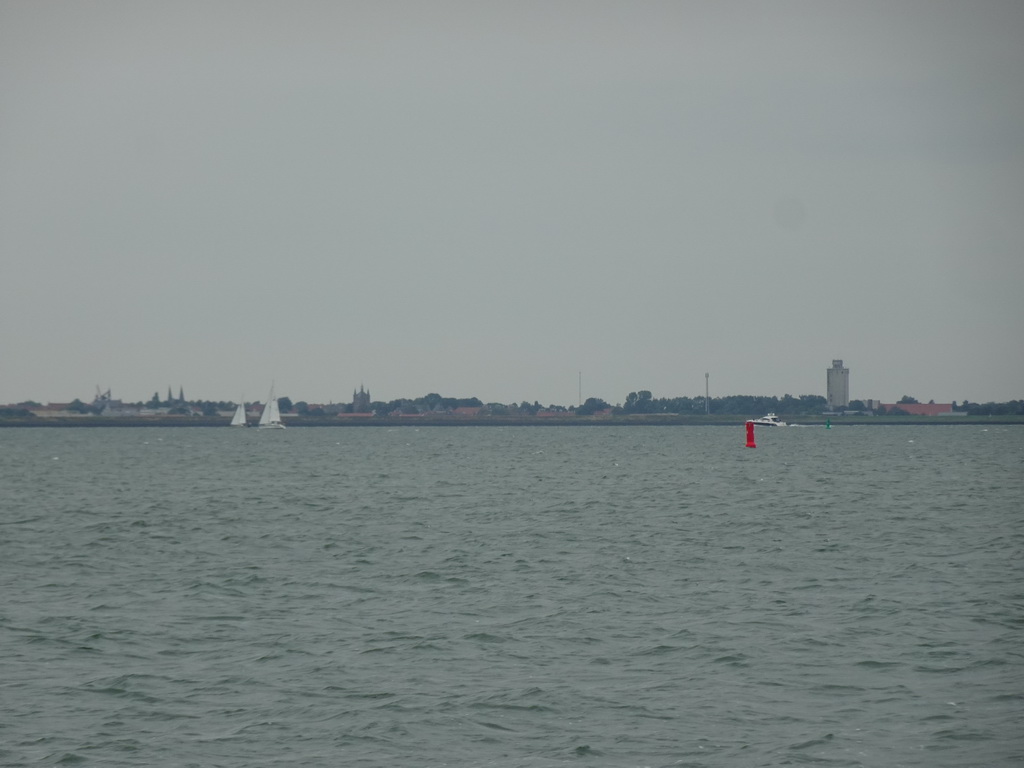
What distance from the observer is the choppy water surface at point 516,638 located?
18.2 metres

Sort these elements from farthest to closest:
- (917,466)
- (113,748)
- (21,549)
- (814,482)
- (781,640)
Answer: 1. (917,466)
2. (814,482)
3. (21,549)
4. (781,640)
5. (113,748)

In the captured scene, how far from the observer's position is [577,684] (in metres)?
21.3

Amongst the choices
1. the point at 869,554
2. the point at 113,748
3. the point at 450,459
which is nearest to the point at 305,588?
the point at 113,748

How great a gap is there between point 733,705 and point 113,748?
9458mm

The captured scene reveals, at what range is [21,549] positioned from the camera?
138 ft

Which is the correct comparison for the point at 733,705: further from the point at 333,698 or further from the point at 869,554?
the point at 869,554

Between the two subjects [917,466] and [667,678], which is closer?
[667,678]

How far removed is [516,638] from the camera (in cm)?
2523

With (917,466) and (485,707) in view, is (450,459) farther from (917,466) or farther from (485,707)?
(485,707)

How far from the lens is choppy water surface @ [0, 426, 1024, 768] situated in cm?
1820

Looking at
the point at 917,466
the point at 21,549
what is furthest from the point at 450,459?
the point at 21,549

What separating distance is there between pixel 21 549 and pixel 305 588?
48.5 feet

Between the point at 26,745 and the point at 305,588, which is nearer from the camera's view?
the point at 26,745

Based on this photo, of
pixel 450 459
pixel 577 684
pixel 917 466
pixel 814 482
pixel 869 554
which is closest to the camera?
pixel 577 684
